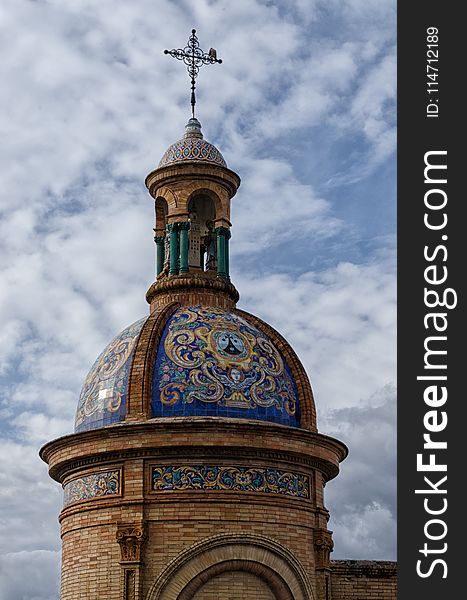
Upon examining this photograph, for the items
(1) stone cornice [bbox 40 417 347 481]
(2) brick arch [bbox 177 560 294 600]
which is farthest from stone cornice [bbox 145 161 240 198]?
(2) brick arch [bbox 177 560 294 600]

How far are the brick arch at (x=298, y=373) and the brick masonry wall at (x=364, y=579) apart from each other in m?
3.12

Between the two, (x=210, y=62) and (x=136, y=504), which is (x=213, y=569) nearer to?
(x=136, y=504)

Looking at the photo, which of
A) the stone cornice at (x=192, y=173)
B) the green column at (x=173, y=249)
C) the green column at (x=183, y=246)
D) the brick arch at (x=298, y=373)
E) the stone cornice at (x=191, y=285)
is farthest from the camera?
the stone cornice at (x=192, y=173)

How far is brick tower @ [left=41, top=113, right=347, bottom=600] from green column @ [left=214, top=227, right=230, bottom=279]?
5.79 ft

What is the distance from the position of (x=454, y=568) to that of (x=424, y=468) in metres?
1.36

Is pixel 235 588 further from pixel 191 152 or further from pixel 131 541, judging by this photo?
pixel 191 152

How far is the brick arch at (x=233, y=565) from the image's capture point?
887 inches

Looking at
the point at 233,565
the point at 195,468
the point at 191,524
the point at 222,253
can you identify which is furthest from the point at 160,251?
the point at 233,565

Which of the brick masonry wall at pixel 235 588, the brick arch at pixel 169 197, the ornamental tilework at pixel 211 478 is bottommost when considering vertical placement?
the brick masonry wall at pixel 235 588

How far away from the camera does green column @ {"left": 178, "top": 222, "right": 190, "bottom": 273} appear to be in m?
27.3

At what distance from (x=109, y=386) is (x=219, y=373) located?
2.39 metres

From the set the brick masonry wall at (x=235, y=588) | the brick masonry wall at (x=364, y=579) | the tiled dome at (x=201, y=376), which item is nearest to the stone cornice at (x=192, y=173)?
the tiled dome at (x=201, y=376)

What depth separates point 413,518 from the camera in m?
15.5

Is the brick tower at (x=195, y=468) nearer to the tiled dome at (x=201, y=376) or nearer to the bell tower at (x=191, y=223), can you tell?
the tiled dome at (x=201, y=376)
